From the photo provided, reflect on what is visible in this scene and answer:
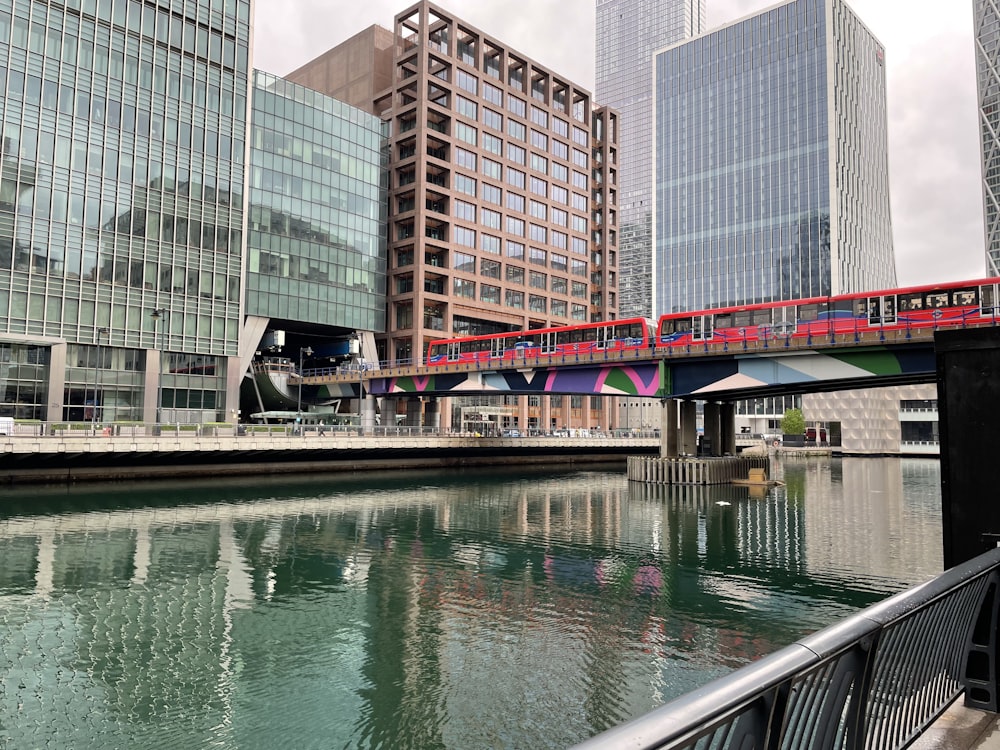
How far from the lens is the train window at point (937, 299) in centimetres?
4220

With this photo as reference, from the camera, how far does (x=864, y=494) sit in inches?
1975

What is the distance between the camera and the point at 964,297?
41688mm

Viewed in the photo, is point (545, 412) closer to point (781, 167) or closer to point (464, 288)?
point (464, 288)

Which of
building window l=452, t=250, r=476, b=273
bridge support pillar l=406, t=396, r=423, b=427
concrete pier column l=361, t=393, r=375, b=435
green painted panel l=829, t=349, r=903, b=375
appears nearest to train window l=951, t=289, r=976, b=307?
green painted panel l=829, t=349, r=903, b=375

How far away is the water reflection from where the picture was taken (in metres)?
11.5

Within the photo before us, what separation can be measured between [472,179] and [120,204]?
4849cm

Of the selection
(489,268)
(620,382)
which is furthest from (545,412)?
(620,382)

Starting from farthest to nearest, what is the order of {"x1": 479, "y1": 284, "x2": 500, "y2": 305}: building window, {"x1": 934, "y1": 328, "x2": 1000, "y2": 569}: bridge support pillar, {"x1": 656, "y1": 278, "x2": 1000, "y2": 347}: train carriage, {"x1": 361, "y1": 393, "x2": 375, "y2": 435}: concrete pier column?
1. {"x1": 479, "y1": 284, "x2": 500, "y2": 305}: building window
2. {"x1": 361, "y1": 393, "x2": 375, "y2": 435}: concrete pier column
3. {"x1": 656, "y1": 278, "x2": 1000, "y2": 347}: train carriage
4. {"x1": 934, "y1": 328, "x2": 1000, "y2": 569}: bridge support pillar

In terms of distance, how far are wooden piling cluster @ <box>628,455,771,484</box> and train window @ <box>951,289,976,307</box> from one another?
811 inches

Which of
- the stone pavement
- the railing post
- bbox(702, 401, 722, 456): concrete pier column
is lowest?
the stone pavement

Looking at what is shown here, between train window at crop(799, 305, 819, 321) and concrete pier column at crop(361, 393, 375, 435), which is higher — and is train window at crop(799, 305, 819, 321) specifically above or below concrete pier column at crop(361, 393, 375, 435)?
above

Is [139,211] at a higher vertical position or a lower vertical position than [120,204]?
lower

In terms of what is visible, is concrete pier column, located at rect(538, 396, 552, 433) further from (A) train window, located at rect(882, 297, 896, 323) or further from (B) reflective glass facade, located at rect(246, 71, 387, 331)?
(A) train window, located at rect(882, 297, 896, 323)

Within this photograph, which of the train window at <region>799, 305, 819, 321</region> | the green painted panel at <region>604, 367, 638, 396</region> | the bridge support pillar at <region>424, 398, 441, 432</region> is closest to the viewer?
the train window at <region>799, 305, 819, 321</region>
